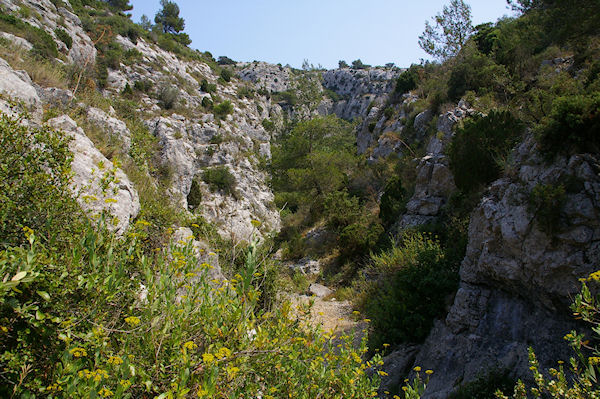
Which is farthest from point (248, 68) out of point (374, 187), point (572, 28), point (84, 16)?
point (572, 28)

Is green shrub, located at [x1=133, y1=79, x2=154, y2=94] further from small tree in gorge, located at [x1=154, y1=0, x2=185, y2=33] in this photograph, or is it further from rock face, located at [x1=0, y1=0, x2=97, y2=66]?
small tree in gorge, located at [x1=154, y1=0, x2=185, y2=33]

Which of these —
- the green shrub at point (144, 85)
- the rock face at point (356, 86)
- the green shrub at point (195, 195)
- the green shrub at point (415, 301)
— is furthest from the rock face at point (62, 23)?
the rock face at point (356, 86)

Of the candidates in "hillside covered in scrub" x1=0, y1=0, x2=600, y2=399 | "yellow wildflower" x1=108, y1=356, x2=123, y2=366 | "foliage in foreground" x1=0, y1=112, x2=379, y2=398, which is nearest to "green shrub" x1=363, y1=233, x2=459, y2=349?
"hillside covered in scrub" x1=0, y1=0, x2=600, y2=399

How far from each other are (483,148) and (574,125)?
299 centimetres

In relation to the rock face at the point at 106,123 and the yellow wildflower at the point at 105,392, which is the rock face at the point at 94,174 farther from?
the yellow wildflower at the point at 105,392

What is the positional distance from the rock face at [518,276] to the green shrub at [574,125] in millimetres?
231

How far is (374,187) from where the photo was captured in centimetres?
1675

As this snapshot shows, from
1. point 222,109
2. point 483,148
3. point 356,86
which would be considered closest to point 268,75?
point 356,86

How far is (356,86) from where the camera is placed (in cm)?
6506

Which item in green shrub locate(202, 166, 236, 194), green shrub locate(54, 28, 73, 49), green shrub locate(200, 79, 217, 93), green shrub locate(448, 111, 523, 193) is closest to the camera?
green shrub locate(448, 111, 523, 193)

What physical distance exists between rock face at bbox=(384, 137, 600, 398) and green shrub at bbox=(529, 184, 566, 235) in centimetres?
6

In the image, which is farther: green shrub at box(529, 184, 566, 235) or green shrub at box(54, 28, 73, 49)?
green shrub at box(54, 28, 73, 49)

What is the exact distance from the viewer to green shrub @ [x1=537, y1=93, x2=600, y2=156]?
4.59m

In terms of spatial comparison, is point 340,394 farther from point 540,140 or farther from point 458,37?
point 458,37
